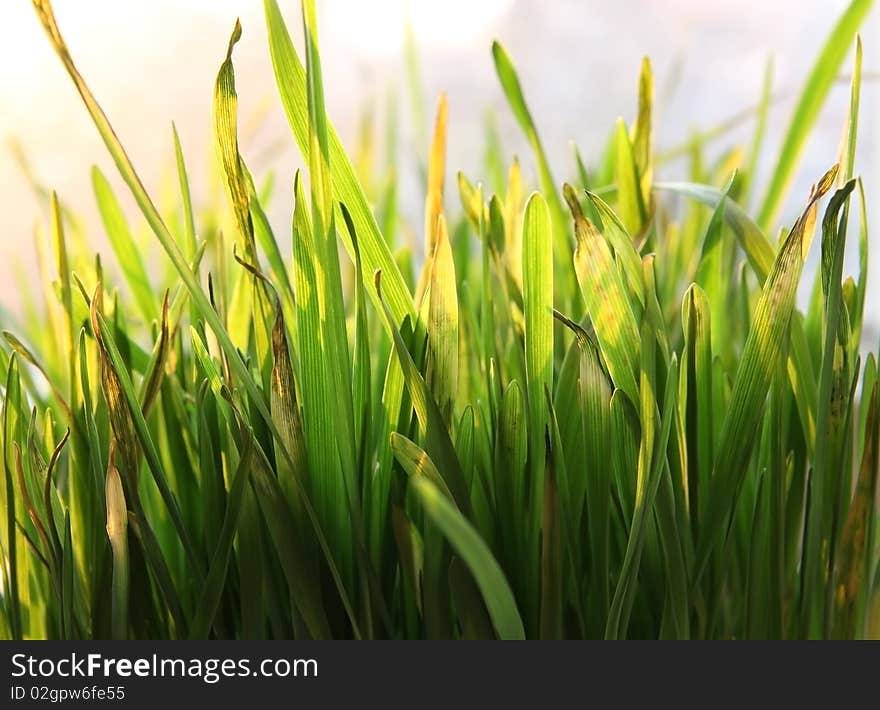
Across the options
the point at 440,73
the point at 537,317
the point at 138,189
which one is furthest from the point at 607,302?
the point at 440,73

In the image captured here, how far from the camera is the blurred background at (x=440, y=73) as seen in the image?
941mm

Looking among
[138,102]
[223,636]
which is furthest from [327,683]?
[138,102]

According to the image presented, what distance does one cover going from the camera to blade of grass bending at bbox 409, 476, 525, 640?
0.16 meters

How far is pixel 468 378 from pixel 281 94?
4.4 inches

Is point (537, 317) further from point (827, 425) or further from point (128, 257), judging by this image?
point (128, 257)

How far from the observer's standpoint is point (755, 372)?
0.71 feet

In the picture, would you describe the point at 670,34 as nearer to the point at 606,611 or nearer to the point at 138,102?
the point at 138,102

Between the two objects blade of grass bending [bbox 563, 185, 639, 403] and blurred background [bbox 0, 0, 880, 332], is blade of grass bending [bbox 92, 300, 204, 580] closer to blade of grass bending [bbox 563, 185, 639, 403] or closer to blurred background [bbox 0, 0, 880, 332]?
blade of grass bending [bbox 563, 185, 639, 403]

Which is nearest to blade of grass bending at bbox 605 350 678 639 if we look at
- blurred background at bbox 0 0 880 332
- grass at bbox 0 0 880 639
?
grass at bbox 0 0 880 639

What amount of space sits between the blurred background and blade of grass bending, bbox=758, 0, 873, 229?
474 millimetres

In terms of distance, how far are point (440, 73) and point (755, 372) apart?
1.15m

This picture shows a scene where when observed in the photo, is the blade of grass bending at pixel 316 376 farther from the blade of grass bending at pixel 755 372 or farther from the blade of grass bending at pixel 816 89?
the blade of grass bending at pixel 816 89

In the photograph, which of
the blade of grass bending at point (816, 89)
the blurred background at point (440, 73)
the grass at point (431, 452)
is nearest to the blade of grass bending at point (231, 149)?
the grass at point (431, 452)

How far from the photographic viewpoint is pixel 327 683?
208mm
